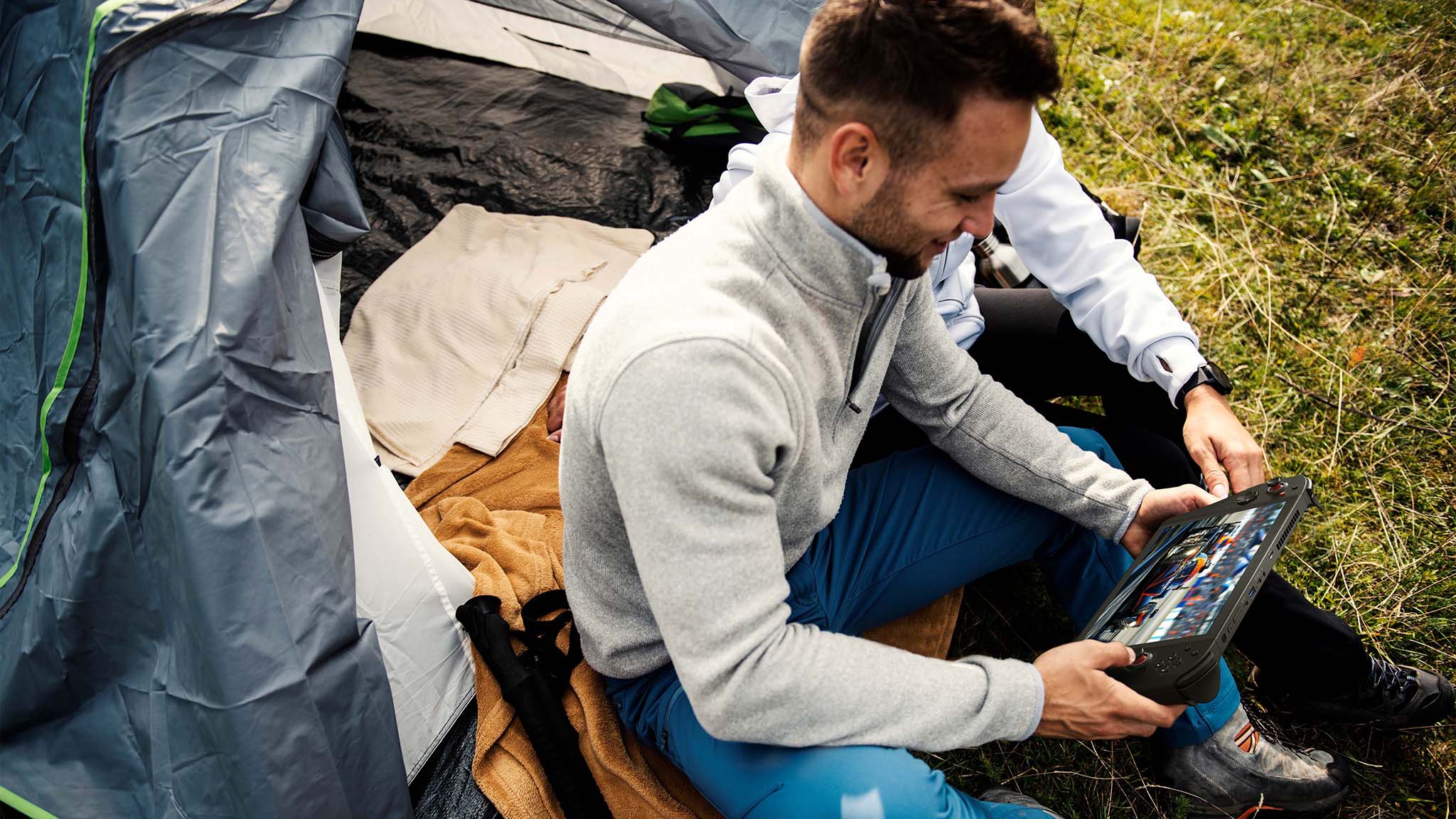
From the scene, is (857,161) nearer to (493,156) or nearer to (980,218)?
(980,218)

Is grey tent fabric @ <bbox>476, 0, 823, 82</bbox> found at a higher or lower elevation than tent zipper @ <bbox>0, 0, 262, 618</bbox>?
higher

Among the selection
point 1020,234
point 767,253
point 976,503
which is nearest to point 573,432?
point 767,253

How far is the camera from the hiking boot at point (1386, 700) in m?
1.58

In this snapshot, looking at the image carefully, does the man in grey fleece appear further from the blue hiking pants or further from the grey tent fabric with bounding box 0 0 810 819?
the grey tent fabric with bounding box 0 0 810 819

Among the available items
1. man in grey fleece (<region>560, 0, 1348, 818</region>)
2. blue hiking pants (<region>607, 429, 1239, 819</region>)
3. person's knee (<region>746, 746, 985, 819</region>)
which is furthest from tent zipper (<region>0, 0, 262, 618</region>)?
person's knee (<region>746, 746, 985, 819</region>)

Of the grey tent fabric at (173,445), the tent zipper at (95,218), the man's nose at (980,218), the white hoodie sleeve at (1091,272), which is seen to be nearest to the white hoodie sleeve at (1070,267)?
the white hoodie sleeve at (1091,272)

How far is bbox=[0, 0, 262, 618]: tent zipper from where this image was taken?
4.27 ft

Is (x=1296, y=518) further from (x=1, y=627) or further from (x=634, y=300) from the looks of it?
(x=1, y=627)

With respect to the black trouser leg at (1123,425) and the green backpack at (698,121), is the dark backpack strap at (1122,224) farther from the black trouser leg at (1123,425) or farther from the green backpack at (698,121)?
the green backpack at (698,121)

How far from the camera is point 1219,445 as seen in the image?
151 centimetres

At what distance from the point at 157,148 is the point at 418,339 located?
83 cm

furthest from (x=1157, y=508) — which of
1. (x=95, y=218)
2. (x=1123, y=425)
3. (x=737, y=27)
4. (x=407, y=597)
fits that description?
(x=95, y=218)

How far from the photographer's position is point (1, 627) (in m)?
1.35

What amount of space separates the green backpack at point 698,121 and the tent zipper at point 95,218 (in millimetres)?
1360
